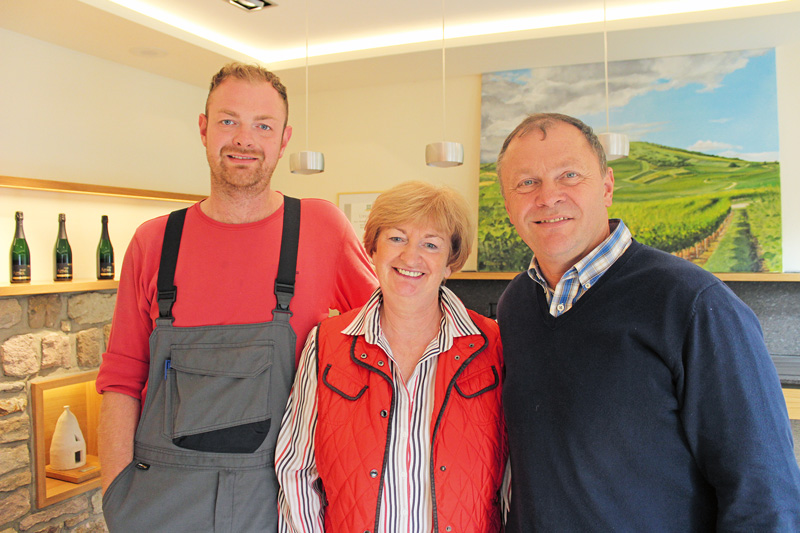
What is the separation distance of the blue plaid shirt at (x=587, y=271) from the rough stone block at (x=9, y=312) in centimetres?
300

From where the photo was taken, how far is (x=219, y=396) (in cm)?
150

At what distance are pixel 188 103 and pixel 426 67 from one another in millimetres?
1921

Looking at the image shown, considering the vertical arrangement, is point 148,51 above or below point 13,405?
above

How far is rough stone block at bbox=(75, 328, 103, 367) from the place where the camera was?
3.44m

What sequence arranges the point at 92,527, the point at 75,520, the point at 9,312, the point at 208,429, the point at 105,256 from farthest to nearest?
the point at 105,256 < the point at 92,527 < the point at 75,520 < the point at 9,312 < the point at 208,429

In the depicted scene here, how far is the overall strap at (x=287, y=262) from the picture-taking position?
1.57m

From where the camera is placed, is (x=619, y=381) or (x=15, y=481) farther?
(x=15, y=481)

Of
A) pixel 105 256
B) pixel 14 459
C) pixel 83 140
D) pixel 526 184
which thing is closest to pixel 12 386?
pixel 14 459

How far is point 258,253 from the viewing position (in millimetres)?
1631

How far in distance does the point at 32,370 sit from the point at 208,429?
230 cm

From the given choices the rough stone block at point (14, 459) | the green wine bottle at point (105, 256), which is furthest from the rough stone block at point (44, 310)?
the rough stone block at point (14, 459)

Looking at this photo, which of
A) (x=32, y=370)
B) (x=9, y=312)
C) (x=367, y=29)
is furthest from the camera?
(x=367, y=29)

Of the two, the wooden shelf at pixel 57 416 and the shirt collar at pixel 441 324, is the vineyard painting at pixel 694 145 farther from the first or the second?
the wooden shelf at pixel 57 416

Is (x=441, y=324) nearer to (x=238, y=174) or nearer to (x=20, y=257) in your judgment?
(x=238, y=174)
